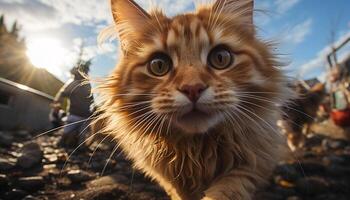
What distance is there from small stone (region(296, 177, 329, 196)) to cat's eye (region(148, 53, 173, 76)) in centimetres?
297

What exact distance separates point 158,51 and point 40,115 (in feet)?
45.7

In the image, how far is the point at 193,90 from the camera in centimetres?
184

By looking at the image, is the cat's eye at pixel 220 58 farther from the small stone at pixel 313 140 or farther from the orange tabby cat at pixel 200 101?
the small stone at pixel 313 140

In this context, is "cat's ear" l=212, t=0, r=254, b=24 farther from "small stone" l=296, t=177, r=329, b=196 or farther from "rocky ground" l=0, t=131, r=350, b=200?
"small stone" l=296, t=177, r=329, b=196

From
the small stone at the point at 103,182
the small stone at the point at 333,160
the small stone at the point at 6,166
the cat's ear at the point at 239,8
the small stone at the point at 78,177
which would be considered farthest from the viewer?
the small stone at the point at 333,160

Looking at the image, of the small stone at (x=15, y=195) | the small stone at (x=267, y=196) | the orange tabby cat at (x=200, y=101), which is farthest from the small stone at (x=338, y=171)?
the small stone at (x=15, y=195)

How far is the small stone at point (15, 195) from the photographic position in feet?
11.1

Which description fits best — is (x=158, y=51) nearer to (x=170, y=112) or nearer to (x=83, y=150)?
(x=170, y=112)

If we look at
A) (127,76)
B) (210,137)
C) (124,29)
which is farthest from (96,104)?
(210,137)

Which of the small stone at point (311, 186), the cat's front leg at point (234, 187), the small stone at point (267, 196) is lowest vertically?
the small stone at point (311, 186)

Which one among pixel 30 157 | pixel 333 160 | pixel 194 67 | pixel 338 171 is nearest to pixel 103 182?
pixel 30 157

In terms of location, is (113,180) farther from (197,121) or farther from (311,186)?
(311,186)

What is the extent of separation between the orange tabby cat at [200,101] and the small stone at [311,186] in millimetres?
1932

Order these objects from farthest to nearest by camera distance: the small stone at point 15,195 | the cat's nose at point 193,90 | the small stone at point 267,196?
the small stone at point 267,196 < the small stone at point 15,195 < the cat's nose at point 193,90
